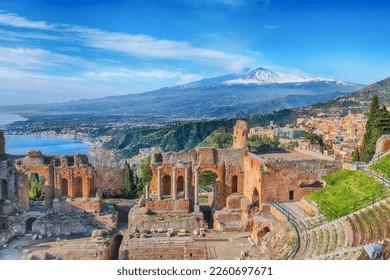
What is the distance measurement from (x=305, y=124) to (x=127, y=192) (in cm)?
5651

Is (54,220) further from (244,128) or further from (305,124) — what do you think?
(305,124)

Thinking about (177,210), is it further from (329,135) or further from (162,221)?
(329,135)

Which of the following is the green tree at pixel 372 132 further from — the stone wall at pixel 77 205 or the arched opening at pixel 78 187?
the arched opening at pixel 78 187

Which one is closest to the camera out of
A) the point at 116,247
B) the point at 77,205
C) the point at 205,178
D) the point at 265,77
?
the point at 116,247

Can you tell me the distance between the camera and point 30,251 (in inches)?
768

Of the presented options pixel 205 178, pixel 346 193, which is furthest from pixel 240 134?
pixel 205 178

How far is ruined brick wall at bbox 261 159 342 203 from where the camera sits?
2248cm

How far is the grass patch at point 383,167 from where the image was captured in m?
19.4

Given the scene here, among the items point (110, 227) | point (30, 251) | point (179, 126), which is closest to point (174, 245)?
point (110, 227)

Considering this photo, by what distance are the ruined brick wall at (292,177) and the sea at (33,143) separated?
15458mm

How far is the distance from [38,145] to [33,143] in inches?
21.5

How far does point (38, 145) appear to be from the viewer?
4409cm

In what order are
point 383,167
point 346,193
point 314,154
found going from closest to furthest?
point 346,193
point 383,167
point 314,154

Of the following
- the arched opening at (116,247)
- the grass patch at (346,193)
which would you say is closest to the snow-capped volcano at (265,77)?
the grass patch at (346,193)
